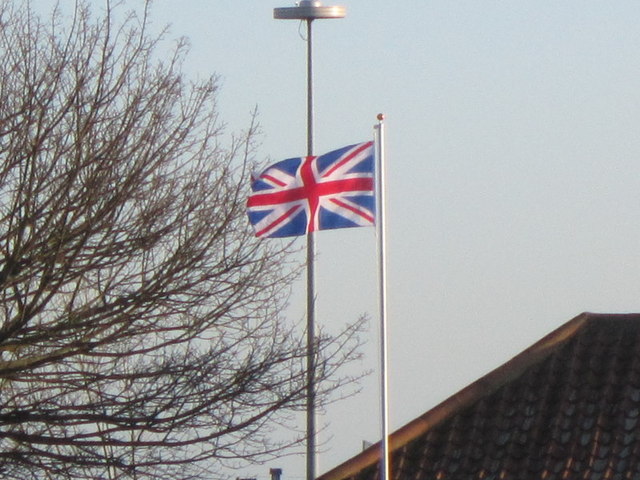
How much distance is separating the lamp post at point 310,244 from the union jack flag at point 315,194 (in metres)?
2.01

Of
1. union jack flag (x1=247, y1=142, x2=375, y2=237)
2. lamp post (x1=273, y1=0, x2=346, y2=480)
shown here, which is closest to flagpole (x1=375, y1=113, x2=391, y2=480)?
union jack flag (x1=247, y1=142, x2=375, y2=237)

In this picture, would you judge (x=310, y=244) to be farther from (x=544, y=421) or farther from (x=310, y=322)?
(x=544, y=421)

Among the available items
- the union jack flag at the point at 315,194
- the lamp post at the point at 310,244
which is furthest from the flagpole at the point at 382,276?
the lamp post at the point at 310,244

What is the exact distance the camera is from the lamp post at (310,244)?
52.2 ft

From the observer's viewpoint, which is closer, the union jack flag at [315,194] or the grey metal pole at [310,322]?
the union jack flag at [315,194]

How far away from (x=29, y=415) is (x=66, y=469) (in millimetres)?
649

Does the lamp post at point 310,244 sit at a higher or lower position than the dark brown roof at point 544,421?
higher

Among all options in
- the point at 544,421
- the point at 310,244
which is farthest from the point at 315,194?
the point at 544,421

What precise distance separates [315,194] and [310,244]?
12.3 ft

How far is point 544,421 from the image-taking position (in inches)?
667

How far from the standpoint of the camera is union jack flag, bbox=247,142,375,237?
552 inches

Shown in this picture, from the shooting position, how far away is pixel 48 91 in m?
14.9

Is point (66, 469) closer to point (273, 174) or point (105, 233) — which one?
point (105, 233)

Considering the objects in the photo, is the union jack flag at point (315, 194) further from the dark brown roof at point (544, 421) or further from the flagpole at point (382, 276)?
the dark brown roof at point (544, 421)
